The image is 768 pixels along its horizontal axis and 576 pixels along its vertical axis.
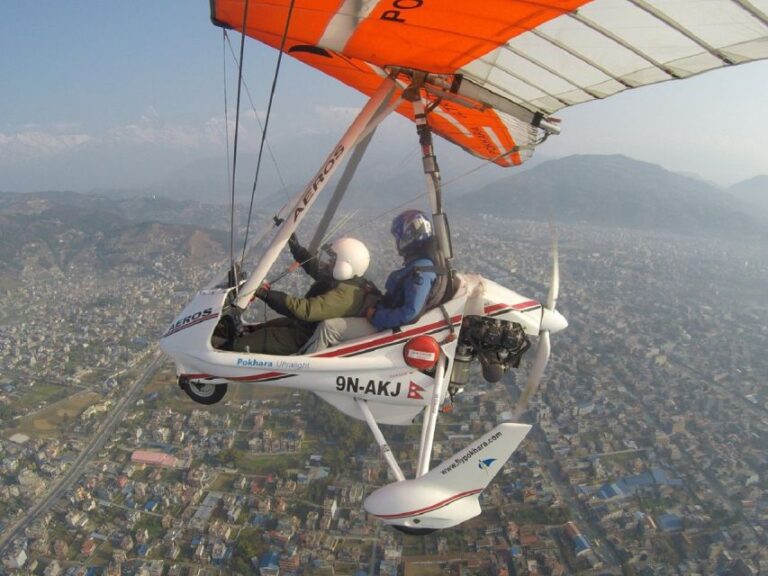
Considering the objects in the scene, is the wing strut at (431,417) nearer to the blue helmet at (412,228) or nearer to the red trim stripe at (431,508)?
the red trim stripe at (431,508)

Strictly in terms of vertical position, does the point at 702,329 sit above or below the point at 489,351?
below

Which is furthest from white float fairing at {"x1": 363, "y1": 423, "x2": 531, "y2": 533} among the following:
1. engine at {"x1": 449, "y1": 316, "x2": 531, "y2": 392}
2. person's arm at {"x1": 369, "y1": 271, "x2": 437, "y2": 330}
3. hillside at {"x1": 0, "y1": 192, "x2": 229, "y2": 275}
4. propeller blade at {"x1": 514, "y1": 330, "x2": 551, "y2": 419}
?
hillside at {"x1": 0, "y1": 192, "x2": 229, "y2": 275}

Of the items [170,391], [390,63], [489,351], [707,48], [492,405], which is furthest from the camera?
[170,391]

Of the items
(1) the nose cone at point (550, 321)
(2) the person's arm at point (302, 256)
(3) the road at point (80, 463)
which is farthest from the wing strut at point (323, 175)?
(3) the road at point (80, 463)

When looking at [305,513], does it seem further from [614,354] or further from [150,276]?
[150,276]

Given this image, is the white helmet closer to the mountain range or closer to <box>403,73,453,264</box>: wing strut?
<box>403,73,453,264</box>: wing strut

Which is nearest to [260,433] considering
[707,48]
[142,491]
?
[142,491]

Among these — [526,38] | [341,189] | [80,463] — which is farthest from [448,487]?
[80,463]
